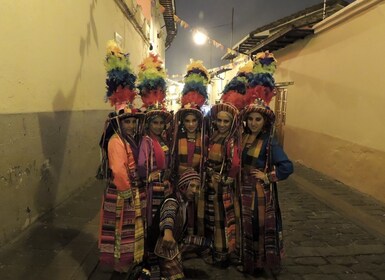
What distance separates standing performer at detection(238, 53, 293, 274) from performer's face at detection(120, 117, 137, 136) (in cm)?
114

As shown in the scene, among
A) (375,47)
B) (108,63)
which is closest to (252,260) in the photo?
(108,63)

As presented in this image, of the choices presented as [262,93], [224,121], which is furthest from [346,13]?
[224,121]

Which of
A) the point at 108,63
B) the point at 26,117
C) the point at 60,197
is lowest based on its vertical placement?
the point at 60,197

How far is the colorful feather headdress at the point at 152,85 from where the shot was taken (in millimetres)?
3463

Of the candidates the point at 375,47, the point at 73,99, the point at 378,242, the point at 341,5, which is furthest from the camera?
the point at 341,5

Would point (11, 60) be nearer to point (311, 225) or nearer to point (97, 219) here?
point (97, 219)

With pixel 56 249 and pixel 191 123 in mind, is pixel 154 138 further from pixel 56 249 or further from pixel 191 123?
pixel 56 249

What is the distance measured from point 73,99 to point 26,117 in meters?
1.60

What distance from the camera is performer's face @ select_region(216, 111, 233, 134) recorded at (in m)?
3.32

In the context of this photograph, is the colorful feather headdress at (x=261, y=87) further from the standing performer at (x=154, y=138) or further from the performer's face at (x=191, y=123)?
the standing performer at (x=154, y=138)

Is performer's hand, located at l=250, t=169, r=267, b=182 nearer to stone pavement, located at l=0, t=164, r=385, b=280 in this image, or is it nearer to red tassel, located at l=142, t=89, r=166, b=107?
stone pavement, located at l=0, t=164, r=385, b=280

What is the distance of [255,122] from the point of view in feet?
10.5

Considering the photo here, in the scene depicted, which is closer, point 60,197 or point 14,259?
point 14,259

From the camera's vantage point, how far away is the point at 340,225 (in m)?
4.73
